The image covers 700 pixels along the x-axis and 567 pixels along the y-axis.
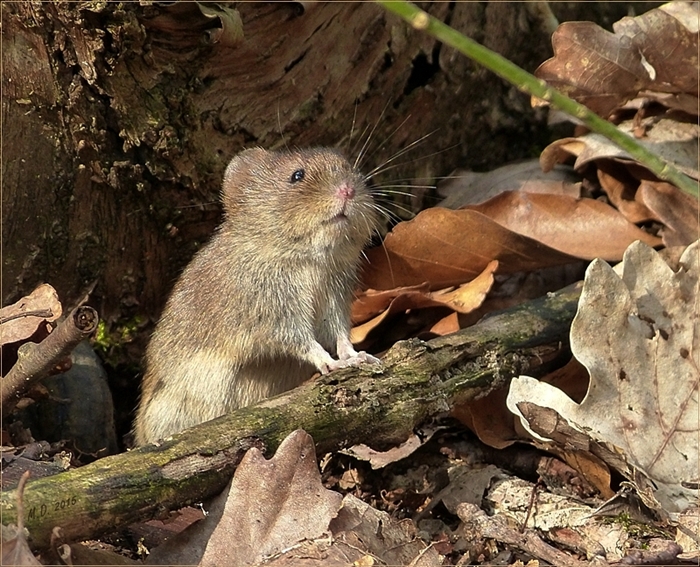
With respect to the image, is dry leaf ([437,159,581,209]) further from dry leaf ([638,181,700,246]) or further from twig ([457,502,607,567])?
twig ([457,502,607,567])

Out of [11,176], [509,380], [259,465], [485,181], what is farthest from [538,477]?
[11,176]

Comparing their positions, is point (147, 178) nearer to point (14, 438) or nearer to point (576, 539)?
point (14, 438)

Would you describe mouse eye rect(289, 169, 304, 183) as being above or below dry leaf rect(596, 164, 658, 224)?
above

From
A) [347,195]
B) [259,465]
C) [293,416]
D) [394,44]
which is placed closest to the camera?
[259,465]

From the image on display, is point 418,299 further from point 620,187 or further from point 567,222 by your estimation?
point 620,187

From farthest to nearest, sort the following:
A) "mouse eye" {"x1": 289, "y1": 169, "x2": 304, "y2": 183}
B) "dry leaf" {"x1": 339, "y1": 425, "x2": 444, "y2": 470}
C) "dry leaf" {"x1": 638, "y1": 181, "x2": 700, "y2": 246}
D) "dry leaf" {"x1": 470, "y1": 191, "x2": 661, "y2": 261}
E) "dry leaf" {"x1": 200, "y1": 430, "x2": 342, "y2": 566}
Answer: "dry leaf" {"x1": 470, "y1": 191, "x2": 661, "y2": 261}, "dry leaf" {"x1": 638, "y1": 181, "x2": 700, "y2": 246}, "mouse eye" {"x1": 289, "y1": 169, "x2": 304, "y2": 183}, "dry leaf" {"x1": 339, "y1": 425, "x2": 444, "y2": 470}, "dry leaf" {"x1": 200, "y1": 430, "x2": 342, "y2": 566}

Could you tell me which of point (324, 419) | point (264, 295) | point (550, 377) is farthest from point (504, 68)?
point (264, 295)

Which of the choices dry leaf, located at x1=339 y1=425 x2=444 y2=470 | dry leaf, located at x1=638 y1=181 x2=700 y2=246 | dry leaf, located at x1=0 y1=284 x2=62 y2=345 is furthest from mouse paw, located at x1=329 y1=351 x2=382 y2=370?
dry leaf, located at x1=638 y1=181 x2=700 y2=246
